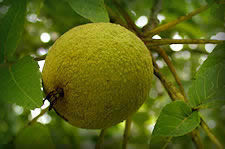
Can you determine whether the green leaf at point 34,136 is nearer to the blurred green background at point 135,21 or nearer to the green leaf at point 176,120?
the blurred green background at point 135,21

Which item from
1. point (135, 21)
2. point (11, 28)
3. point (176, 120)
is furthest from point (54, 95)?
point (135, 21)

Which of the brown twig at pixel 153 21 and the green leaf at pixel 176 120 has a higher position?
the brown twig at pixel 153 21

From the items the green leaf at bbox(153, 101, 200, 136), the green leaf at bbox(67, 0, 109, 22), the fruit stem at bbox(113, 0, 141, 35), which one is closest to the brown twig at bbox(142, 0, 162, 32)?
the fruit stem at bbox(113, 0, 141, 35)

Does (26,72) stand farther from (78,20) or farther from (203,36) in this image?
(203,36)

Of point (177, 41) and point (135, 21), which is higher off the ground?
point (177, 41)

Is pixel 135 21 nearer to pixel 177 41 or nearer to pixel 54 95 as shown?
pixel 177 41

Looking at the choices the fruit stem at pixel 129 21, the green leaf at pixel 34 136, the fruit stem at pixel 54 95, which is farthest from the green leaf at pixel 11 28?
the fruit stem at pixel 129 21
